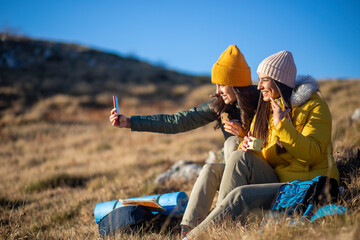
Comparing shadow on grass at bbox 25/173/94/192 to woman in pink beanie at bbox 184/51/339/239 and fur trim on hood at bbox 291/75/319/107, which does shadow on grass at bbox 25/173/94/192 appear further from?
fur trim on hood at bbox 291/75/319/107

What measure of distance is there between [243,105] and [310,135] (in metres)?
0.89

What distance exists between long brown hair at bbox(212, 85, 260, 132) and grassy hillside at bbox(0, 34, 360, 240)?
3.94ft

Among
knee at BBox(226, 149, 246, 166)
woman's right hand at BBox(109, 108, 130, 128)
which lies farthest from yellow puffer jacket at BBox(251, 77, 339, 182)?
Result: woman's right hand at BBox(109, 108, 130, 128)

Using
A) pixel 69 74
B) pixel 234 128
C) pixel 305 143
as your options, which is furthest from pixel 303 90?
pixel 69 74

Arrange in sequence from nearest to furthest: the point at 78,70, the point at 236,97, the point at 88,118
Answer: the point at 236,97, the point at 88,118, the point at 78,70

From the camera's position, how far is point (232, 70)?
350 centimetres

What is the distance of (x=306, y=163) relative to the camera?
2.76 metres

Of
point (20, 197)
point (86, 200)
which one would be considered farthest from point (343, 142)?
point (20, 197)

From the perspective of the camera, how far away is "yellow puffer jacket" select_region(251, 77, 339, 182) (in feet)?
8.54

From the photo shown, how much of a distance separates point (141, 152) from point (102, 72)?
21.9 m

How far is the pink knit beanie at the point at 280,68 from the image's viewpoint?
3018 millimetres

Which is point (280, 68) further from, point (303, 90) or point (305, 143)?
point (305, 143)

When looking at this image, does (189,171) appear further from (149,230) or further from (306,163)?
(306,163)

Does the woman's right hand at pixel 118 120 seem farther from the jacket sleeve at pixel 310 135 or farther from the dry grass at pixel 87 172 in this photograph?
the jacket sleeve at pixel 310 135
